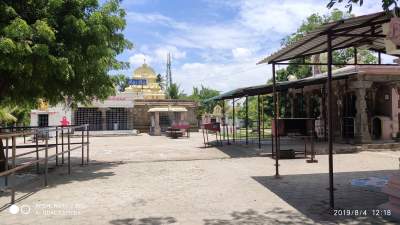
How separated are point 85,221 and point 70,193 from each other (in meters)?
2.32

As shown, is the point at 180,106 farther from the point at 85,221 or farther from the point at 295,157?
the point at 85,221

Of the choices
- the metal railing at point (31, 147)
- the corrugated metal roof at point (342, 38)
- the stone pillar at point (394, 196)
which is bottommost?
the stone pillar at point (394, 196)

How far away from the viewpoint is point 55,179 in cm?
966

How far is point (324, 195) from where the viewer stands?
710 centimetres

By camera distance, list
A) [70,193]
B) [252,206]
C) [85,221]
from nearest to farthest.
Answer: [85,221] → [252,206] → [70,193]

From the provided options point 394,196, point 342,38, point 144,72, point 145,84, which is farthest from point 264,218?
point 144,72

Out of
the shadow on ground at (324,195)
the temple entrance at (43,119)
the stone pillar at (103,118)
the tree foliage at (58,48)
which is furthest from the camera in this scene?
the stone pillar at (103,118)

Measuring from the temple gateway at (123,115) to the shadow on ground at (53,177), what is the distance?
2017cm

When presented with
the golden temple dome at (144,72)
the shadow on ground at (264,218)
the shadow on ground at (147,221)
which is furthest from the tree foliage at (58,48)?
the golden temple dome at (144,72)

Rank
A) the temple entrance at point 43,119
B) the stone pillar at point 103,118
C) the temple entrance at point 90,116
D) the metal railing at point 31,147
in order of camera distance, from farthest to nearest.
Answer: the stone pillar at point 103,118, the temple entrance at point 90,116, the temple entrance at point 43,119, the metal railing at point 31,147

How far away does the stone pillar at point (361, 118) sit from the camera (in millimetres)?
15617

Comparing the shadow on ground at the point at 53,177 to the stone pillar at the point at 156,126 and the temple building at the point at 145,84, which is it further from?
the temple building at the point at 145,84

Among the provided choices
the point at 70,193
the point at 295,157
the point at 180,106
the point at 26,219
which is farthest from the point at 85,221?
the point at 180,106

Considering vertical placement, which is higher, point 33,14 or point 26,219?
point 33,14
